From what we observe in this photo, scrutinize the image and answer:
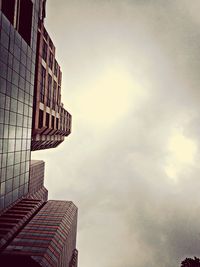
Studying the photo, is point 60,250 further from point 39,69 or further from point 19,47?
point 19,47

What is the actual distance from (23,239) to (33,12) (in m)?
68.2

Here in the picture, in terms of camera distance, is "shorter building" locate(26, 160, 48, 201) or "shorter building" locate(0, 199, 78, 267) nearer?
"shorter building" locate(0, 199, 78, 267)

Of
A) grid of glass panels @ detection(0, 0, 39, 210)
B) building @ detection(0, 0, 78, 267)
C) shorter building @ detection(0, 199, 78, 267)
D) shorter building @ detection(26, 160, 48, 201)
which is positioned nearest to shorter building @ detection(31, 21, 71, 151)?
building @ detection(0, 0, 78, 267)

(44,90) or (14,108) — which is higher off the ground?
(44,90)

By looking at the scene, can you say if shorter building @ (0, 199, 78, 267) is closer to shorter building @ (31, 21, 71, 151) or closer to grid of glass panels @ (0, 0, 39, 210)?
shorter building @ (31, 21, 71, 151)

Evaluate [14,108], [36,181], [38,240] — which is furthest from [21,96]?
[36,181]

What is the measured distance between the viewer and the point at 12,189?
27453mm

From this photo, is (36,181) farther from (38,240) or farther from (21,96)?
(21,96)

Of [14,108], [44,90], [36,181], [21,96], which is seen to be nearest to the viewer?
[14,108]

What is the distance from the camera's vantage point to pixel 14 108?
1048 inches

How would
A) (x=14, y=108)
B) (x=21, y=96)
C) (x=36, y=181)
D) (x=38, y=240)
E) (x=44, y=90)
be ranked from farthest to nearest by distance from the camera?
(x=36, y=181)
(x=38, y=240)
(x=44, y=90)
(x=21, y=96)
(x=14, y=108)

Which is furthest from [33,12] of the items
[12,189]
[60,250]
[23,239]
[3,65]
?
[60,250]

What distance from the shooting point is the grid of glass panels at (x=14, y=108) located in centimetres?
2358

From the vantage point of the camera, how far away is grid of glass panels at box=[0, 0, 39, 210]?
23.6 meters
